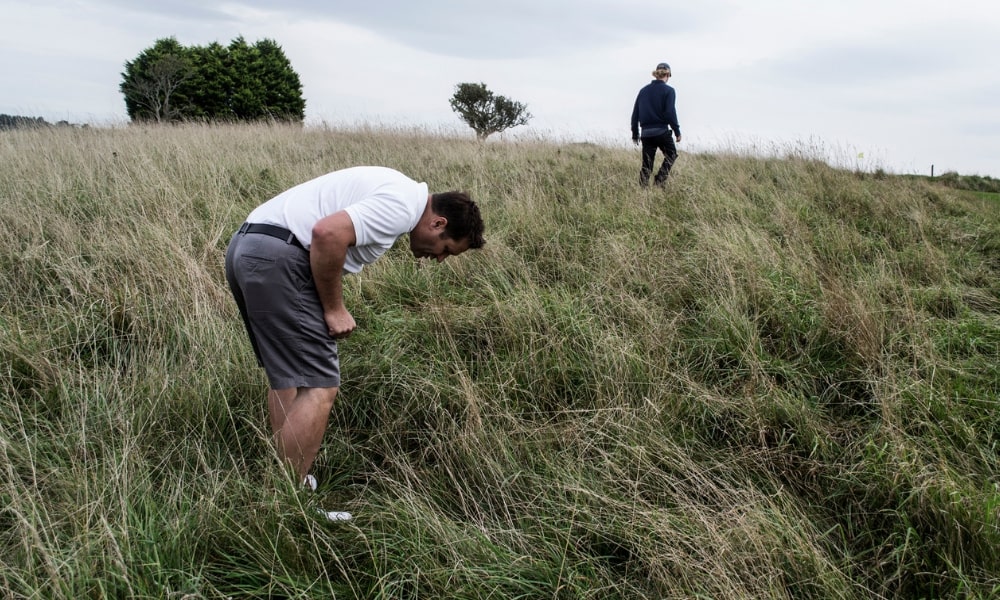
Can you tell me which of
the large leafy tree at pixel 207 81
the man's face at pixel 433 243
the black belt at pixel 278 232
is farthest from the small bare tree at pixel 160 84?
the man's face at pixel 433 243

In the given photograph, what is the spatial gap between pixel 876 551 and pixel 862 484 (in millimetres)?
321

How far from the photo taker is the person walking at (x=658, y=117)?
25.8 ft

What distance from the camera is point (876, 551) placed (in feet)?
6.82

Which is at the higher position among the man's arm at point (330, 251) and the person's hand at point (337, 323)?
the man's arm at point (330, 251)

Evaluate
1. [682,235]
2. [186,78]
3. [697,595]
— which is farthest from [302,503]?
[186,78]

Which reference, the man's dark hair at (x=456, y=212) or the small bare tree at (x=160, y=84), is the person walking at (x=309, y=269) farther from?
the small bare tree at (x=160, y=84)

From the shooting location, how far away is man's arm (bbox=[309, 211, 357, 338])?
2.13m

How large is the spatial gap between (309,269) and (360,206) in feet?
1.11

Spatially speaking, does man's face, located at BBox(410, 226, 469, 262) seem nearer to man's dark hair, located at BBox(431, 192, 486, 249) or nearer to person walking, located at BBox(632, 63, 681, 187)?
man's dark hair, located at BBox(431, 192, 486, 249)

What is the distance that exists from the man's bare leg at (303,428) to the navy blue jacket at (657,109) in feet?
22.3

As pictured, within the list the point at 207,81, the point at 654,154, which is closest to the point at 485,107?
the point at 207,81

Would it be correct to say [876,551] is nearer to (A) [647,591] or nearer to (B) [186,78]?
(A) [647,591]

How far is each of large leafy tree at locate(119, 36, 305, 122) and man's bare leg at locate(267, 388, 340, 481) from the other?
15.8 metres

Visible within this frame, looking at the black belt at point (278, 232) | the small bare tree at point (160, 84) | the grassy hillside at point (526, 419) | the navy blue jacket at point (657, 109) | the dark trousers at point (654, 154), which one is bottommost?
the grassy hillside at point (526, 419)
